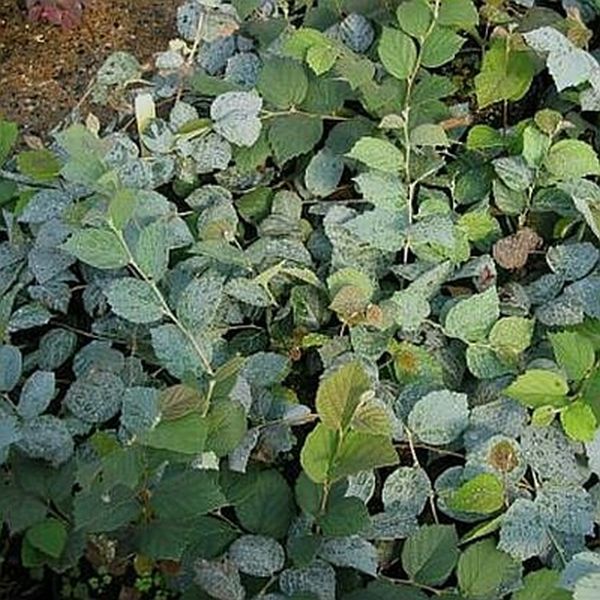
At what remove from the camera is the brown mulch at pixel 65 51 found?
6.80 ft

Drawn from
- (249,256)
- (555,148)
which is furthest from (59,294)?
(555,148)

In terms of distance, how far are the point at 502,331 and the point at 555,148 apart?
254 millimetres

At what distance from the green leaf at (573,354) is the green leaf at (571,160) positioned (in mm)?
279

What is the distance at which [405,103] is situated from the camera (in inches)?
60.6

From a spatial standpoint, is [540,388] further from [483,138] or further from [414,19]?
[414,19]

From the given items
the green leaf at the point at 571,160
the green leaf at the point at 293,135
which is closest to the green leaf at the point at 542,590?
the green leaf at the point at 571,160

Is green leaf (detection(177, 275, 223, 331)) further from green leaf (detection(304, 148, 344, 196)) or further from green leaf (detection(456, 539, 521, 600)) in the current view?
green leaf (detection(456, 539, 521, 600))

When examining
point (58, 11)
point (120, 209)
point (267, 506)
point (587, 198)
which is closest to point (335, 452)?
point (267, 506)

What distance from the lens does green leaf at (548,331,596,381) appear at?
1.24 m

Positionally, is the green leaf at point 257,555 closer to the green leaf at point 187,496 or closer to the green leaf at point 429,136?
the green leaf at point 187,496

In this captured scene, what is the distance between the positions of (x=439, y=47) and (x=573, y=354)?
0.47 metres

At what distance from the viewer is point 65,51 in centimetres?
216

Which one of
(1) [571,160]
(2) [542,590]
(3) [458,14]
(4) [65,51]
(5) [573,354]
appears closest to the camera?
(2) [542,590]

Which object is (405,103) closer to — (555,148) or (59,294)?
(555,148)
